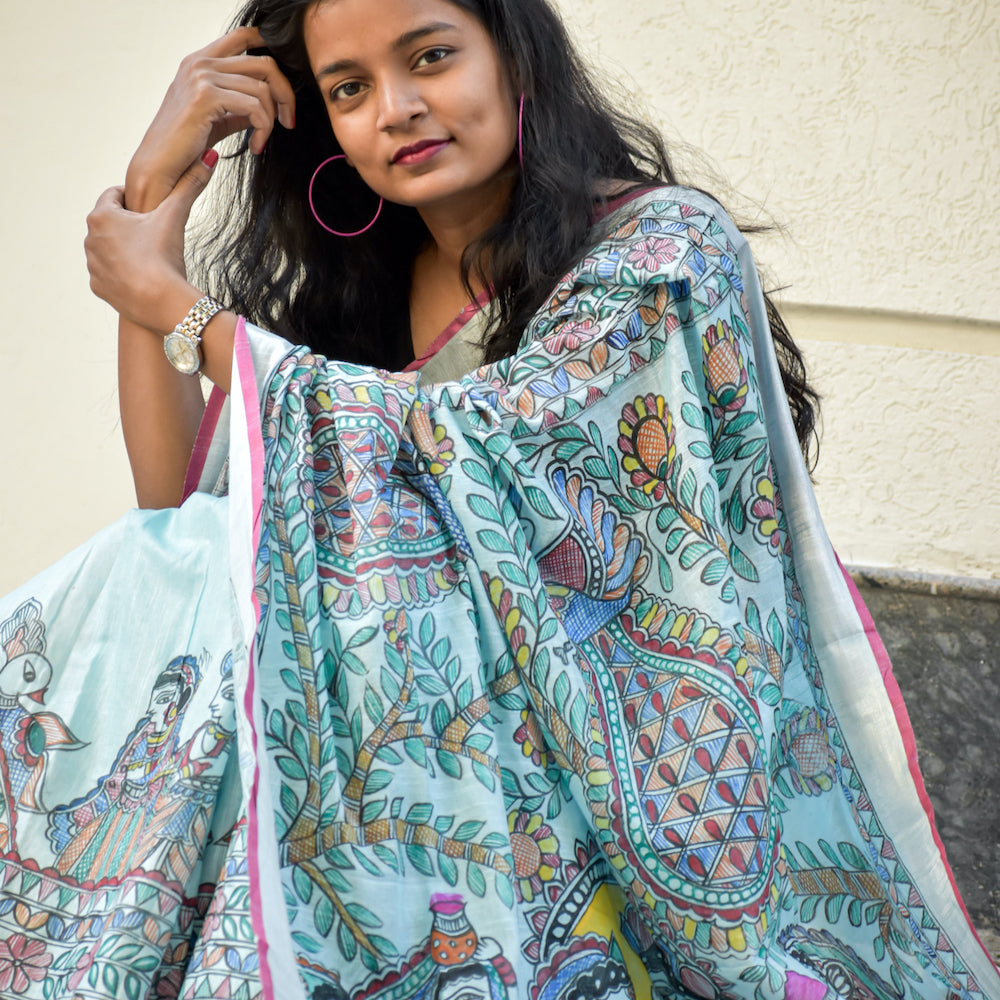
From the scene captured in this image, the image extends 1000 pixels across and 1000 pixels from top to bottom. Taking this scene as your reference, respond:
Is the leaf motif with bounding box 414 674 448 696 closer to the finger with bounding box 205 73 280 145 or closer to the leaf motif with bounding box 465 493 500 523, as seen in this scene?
the leaf motif with bounding box 465 493 500 523

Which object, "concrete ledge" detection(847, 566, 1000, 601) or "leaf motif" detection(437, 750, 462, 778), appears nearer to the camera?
Answer: "leaf motif" detection(437, 750, 462, 778)

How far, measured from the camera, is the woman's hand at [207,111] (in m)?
1.75

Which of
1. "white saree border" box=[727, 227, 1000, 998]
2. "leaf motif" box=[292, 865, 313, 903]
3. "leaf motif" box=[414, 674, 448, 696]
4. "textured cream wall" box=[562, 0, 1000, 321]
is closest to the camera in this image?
"leaf motif" box=[292, 865, 313, 903]

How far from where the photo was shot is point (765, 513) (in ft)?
4.84

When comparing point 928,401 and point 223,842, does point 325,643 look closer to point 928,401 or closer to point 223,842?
point 223,842

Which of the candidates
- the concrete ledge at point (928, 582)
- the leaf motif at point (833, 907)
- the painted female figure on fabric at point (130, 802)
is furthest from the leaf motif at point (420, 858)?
the concrete ledge at point (928, 582)

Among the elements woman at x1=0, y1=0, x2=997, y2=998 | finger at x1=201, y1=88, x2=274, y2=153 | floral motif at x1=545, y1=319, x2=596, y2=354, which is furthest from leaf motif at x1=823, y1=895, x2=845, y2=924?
finger at x1=201, y1=88, x2=274, y2=153

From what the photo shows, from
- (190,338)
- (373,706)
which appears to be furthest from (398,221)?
(373,706)

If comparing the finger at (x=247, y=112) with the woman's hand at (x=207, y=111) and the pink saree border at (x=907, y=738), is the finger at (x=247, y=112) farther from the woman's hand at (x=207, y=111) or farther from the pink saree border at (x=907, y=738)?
the pink saree border at (x=907, y=738)

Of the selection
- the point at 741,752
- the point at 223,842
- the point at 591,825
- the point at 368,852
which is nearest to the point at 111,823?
the point at 223,842

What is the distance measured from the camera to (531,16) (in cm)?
171

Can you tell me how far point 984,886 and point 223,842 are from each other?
138 cm

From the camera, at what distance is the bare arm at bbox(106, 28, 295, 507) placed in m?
1.58

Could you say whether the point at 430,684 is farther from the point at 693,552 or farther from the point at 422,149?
the point at 422,149
